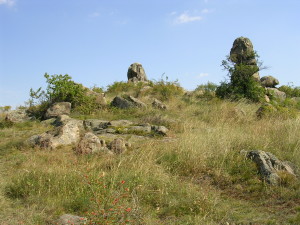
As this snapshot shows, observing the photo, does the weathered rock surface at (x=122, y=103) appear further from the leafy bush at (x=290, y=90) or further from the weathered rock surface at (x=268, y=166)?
the leafy bush at (x=290, y=90)

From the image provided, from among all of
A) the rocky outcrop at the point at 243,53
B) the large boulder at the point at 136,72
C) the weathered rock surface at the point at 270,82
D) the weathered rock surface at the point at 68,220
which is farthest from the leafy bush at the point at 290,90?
the weathered rock surface at the point at 68,220

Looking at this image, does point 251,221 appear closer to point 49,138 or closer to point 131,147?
point 131,147

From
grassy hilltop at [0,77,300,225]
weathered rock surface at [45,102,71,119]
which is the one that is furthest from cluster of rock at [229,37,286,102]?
grassy hilltop at [0,77,300,225]

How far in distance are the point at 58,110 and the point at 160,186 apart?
11353 millimetres

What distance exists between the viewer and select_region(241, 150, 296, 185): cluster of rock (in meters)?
6.82

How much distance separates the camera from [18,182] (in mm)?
6180

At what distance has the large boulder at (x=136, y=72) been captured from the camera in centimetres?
3262

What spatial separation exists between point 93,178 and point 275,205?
3157 millimetres

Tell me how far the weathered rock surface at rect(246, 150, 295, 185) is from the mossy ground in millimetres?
154

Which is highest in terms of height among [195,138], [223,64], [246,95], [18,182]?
[223,64]

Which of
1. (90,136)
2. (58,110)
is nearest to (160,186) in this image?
(90,136)

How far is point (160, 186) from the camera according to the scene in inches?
243

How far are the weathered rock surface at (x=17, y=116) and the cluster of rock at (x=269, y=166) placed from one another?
1175 centimetres

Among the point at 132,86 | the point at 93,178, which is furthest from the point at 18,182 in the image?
the point at 132,86
